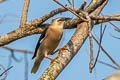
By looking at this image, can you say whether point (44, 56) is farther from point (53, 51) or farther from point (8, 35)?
point (8, 35)

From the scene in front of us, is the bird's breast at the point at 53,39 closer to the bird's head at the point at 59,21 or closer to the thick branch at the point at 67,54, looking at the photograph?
the bird's head at the point at 59,21

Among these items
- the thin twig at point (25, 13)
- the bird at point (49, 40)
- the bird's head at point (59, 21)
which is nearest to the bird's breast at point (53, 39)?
the bird at point (49, 40)

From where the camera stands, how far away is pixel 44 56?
13.2 feet

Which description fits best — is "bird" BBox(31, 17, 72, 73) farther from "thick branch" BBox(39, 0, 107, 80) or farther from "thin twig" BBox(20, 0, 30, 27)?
"thick branch" BBox(39, 0, 107, 80)

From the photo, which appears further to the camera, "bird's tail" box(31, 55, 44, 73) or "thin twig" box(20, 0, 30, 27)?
"bird's tail" box(31, 55, 44, 73)

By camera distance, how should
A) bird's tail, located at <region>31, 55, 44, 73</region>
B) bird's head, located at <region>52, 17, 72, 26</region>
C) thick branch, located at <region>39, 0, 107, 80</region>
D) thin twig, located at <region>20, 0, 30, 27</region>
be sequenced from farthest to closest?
bird's tail, located at <region>31, 55, 44, 73</region> → bird's head, located at <region>52, 17, 72, 26</region> → thin twig, located at <region>20, 0, 30, 27</region> → thick branch, located at <region>39, 0, 107, 80</region>

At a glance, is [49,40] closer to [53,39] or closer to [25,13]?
[53,39]

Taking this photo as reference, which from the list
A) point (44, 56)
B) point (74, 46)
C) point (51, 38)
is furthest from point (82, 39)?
point (44, 56)

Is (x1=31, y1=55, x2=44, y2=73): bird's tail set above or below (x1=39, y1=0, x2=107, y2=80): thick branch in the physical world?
below

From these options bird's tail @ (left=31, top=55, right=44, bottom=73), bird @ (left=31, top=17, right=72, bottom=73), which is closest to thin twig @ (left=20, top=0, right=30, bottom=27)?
bird @ (left=31, top=17, right=72, bottom=73)

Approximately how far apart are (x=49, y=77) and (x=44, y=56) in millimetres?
1882

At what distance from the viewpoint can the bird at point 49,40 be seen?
3.78 meters

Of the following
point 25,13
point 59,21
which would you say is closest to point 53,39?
point 59,21

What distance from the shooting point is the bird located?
149 inches
